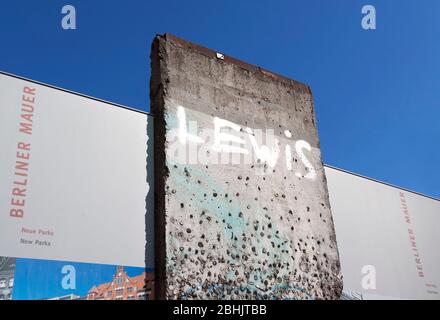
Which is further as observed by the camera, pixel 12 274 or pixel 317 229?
pixel 317 229

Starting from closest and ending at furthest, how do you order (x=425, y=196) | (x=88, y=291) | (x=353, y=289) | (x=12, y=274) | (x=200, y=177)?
(x=12, y=274)
(x=88, y=291)
(x=200, y=177)
(x=353, y=289)
(x=425, y=196)

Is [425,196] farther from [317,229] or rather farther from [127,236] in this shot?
[127,236]

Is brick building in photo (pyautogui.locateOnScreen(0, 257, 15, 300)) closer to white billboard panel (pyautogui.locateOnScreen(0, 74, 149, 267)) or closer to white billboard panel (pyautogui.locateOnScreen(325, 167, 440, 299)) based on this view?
white billboard panel (pyautogui.locateOnScreen(0, 74, 149, 267))

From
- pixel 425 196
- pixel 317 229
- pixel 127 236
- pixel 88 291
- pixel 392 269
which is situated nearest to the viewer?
pixel 88 291

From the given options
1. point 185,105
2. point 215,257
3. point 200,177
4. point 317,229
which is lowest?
point 215,257

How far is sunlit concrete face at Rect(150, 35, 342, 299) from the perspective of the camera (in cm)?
466

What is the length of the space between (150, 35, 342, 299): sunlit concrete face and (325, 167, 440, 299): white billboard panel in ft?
1.92

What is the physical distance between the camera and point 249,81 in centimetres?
589

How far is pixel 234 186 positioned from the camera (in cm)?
515

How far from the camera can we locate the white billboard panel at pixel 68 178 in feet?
13.6

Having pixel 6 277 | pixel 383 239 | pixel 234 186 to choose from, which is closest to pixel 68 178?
pixel 6 277

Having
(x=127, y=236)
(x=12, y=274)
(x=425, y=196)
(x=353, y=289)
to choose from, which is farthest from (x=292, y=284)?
(x=425, y=196)

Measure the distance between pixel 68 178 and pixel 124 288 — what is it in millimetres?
1070

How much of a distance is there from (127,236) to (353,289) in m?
2.90
